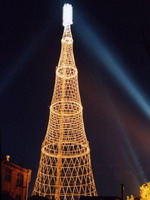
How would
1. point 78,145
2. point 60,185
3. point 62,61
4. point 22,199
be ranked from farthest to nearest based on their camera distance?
1. point 62,61
2. point 78,145
3. point 60,185
4. point 22,199

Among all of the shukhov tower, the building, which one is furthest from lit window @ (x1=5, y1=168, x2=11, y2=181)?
the shukhov tower

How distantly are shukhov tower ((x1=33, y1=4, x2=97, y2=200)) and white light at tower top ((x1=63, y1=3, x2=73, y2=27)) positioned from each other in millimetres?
6863

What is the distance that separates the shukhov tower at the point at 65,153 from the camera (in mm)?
34344

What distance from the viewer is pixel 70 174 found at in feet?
117

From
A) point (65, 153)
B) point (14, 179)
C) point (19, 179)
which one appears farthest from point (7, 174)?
point (65, 153)

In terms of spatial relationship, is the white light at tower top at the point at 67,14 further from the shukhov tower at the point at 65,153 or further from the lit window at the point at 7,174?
the lit window at the point at 7,174

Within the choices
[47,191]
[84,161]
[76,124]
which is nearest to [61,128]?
[76,124]

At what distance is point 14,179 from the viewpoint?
101 feet

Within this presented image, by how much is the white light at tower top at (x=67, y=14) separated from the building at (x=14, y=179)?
21568 mm

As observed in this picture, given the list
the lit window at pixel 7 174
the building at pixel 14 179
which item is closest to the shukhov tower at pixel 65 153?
the building at pixel 14 179

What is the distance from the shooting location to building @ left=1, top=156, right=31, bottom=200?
29406 mm

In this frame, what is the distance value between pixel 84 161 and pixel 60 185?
13.3 ft

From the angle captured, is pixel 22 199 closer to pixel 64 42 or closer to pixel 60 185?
pixel 60 185

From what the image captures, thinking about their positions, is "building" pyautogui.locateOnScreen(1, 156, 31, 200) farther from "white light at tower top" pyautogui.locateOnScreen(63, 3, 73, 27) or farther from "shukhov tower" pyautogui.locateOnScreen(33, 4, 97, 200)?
"white light at tower top" pyautogui.locateOnScreen(63, 3, 73, 27)
